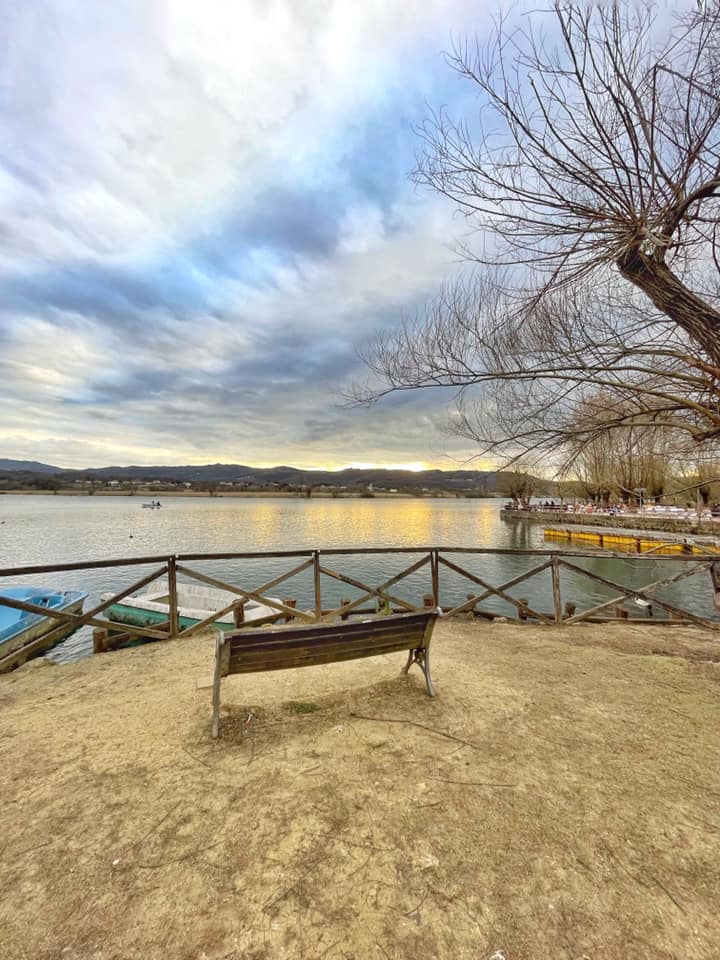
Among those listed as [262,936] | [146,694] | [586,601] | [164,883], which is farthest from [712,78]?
[586,601]

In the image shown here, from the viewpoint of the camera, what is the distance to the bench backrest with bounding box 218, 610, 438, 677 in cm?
333

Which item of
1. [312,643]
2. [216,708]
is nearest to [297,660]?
[312,643]

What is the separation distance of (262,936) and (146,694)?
10.3 ft

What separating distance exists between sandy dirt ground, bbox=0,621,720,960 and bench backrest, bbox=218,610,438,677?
22.0 inches

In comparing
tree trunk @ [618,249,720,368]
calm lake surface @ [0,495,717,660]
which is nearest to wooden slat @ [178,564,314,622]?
calm lake surface @ [0,495,717,660]

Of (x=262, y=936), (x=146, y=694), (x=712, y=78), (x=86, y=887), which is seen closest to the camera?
(x=262, y=936)

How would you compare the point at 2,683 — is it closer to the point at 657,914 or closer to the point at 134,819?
the point at 134,819

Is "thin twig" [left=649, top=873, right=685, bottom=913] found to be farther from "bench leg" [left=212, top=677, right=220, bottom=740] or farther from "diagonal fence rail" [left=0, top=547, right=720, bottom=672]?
"diagonal fence rail" [left=0, top=547, right=720, bottom=672]

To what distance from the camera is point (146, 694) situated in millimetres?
4363

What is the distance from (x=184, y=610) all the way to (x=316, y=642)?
7.29 metres

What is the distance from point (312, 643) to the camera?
3.53m

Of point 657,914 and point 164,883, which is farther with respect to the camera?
point 164,883

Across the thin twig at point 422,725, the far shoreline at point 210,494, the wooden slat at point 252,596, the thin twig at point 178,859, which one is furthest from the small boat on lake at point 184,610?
the far shoreline at point 210,494

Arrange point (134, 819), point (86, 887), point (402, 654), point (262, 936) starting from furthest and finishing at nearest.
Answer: point (402, 654), point (134, 819), point (86, 887), point (262, 936)
